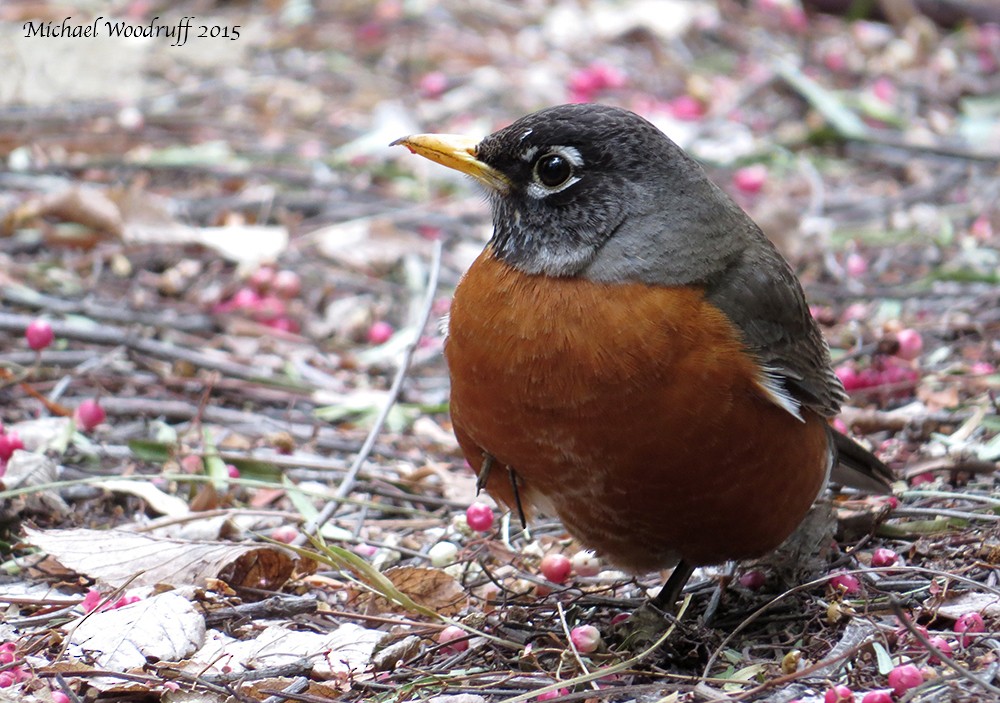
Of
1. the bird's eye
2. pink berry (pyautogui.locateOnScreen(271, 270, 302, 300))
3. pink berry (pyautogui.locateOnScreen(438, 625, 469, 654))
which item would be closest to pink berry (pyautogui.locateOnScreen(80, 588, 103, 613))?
pink berry (pyautogui.locateOnScreen(438, 625, 469, 654))

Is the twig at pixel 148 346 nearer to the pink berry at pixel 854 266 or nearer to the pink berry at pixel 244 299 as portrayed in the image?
the pink berry at pixel 244 299

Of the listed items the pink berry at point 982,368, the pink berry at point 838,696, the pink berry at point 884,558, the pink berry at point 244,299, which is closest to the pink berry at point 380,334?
the pink berry at point 244,299

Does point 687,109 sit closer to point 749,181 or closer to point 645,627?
point 749,181

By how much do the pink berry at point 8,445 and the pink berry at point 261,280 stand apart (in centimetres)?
235

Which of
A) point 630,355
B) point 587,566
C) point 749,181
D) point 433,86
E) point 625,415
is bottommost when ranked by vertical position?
point 587,566

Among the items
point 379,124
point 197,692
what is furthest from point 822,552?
point 379,124

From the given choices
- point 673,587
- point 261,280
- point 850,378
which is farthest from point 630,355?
point 261,280

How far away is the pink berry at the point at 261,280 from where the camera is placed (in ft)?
22.4

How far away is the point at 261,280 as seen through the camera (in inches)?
268

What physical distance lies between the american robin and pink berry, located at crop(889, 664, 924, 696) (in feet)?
2.32

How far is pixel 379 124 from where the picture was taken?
8.95 m

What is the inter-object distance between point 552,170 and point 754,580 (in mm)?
1589

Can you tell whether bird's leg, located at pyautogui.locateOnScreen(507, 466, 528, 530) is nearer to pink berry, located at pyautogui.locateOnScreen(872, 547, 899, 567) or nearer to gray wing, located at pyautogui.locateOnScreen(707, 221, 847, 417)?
gray wing, located at pyautogui.locateOnScreen(707, 221, 847, 417)

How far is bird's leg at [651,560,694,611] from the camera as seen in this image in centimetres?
419
